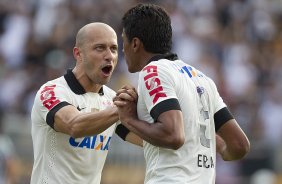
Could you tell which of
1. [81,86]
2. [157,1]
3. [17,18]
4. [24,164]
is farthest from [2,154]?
[157,1]

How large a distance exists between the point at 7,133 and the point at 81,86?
7152 mm

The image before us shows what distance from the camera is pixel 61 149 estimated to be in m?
8.65

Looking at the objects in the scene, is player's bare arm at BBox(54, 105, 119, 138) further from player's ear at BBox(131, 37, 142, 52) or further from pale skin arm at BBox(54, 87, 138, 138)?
player's ear at BBox(131, 37, 142, 52)

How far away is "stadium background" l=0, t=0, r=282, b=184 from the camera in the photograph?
15.5 m

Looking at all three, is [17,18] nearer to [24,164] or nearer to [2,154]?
[24,164]

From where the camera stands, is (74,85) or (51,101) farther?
(74,85)

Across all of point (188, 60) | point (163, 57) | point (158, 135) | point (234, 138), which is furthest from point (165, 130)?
point (188, 60)

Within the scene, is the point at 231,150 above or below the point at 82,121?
below

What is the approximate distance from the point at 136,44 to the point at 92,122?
3.37 feet

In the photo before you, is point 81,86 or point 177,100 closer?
point 177,100

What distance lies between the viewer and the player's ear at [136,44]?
24.0 ft

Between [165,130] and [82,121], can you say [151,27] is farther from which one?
[82,121]

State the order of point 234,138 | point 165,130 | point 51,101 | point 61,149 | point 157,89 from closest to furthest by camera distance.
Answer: point 165,130 → point 157,89 → point 234,138 → point 51,101 → point 61,149

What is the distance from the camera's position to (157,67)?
7070 mm
